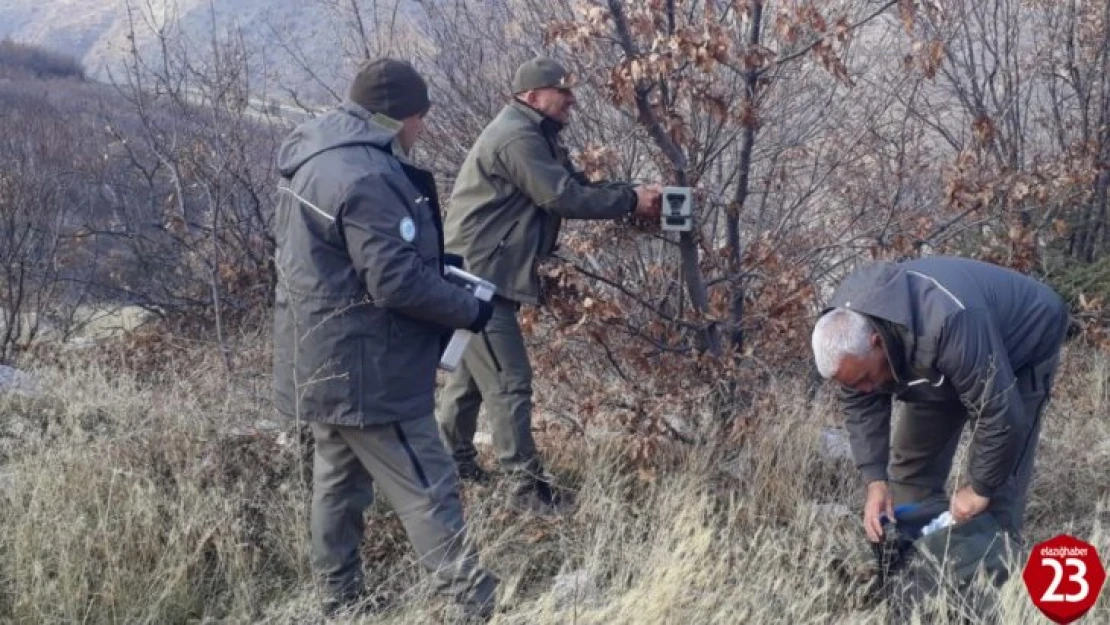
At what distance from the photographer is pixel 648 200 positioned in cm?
465

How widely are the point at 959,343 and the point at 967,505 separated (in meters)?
0.67

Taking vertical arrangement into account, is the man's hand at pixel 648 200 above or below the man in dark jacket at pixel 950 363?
above

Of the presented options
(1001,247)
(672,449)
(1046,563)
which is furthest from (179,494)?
(1001,247)

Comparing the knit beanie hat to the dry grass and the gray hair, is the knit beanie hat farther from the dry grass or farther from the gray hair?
the gray hair

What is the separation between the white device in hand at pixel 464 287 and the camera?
13.0 feet

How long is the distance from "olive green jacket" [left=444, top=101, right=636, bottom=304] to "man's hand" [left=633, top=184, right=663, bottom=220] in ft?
0.10

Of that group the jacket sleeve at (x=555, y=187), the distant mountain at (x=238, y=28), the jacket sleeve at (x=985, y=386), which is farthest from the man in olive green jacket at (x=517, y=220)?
the distant mountain at (x=238, y=28)

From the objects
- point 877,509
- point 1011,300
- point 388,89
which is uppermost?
point 388,89

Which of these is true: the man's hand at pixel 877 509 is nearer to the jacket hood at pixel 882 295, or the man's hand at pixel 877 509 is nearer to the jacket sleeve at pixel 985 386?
the jacket sleeve at pixel 985 386

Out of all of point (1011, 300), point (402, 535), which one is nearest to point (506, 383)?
point (402, 535)

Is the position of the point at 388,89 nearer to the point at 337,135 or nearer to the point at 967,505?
the point at 337,135

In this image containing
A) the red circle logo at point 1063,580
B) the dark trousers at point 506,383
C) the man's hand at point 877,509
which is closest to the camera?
the red circle logo at point 1063,580

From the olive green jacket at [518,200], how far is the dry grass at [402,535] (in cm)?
94

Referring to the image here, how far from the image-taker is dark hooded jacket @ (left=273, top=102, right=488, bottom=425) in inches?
139
